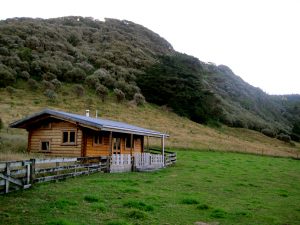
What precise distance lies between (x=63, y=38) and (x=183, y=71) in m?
28.4

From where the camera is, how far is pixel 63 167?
55.9ft

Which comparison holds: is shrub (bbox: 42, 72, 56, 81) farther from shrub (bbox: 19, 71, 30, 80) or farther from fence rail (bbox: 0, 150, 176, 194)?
fence rail (bbox: 0, 150, 176, 194)

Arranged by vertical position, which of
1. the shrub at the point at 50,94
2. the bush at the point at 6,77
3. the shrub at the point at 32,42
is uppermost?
the shrub at the point at 32,42

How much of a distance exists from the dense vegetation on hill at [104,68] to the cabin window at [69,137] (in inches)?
1247

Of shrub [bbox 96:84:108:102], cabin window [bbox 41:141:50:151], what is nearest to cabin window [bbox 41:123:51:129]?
cabin window [bbox 41:141:50:151]

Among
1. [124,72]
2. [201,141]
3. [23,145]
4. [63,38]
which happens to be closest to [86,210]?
[23,145]

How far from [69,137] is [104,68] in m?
52.8

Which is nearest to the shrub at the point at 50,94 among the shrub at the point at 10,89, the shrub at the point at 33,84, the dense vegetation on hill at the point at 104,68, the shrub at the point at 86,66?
the dense vegetation on hill at the point at 104,68

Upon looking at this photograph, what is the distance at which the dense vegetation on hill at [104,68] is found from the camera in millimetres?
64125

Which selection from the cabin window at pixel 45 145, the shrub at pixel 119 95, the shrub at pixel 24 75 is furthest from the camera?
the shrub at pixel 119 95

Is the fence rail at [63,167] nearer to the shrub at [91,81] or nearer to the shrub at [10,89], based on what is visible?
the shrub at [10,89]

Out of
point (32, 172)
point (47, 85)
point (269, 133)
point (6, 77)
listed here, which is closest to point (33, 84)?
point (47, 85)

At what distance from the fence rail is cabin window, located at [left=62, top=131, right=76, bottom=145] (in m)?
2.55

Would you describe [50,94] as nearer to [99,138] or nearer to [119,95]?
[119,95]
